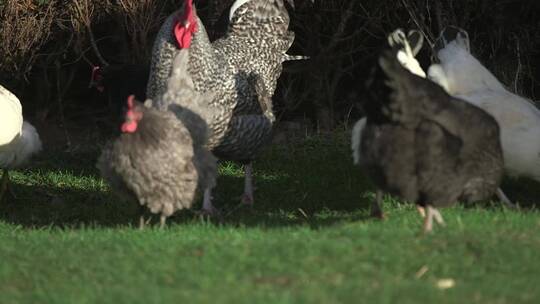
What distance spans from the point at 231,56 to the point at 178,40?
0.97 metres

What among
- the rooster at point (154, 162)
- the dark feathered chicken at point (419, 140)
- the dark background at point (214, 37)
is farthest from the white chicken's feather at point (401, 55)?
the dark background at point (214, 37)

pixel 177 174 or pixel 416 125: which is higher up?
pixel 416 125

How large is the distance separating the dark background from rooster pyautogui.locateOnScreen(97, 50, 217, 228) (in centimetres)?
321

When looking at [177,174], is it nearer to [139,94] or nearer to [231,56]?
[231,56]

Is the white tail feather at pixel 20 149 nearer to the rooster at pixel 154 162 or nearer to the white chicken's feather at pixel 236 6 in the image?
Result: the rooster at pixel 154 162

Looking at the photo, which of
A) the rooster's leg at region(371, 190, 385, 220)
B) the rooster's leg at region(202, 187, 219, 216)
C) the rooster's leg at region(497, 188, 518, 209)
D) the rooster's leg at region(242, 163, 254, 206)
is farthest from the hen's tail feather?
the rooster's leg at region(497, 188, 518, 209)

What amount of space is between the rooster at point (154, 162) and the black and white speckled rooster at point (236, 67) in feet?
2.32

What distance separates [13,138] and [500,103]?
16.0 ft

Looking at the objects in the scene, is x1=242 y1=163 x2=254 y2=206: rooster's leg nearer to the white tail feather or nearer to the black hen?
the black hen

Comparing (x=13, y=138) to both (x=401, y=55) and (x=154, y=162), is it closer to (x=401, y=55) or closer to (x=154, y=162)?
(x=154, y=162)

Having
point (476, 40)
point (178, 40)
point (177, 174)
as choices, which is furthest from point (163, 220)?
point (476, 40)

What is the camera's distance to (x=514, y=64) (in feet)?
40.6

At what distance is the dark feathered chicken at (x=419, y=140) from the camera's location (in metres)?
6.29

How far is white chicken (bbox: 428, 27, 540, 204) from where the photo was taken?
8.05 m
